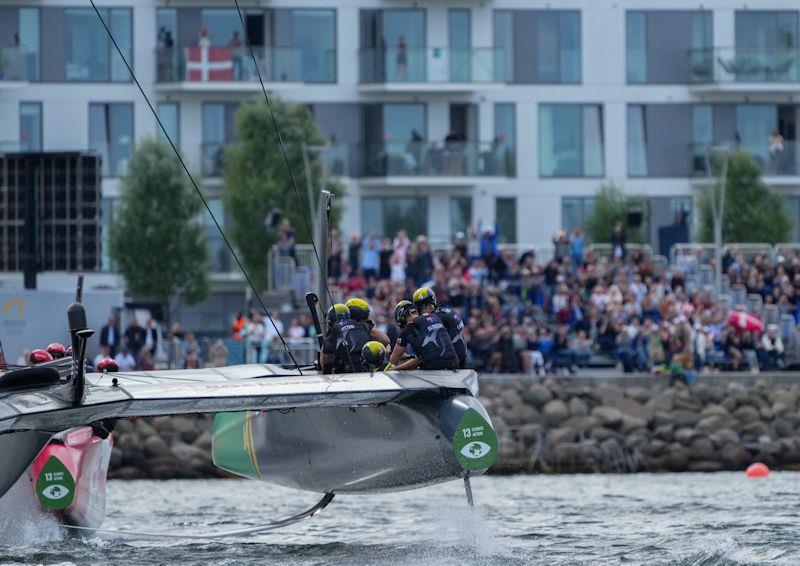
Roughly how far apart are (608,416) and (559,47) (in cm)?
1823

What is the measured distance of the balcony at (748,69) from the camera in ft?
154

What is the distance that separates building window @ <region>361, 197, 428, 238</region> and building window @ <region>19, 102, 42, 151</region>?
27.4 feet

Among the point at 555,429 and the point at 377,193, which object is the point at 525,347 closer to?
the point at 555,429

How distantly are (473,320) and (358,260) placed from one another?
13.0 feet

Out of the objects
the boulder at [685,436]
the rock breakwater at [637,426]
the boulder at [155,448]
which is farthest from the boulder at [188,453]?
the boulder at [685,436]

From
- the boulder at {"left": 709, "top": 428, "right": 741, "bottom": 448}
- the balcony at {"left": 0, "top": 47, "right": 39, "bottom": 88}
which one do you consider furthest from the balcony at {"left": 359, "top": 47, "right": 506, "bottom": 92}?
the boulder at {"left": 709, "top": 428, "right": 741, "bottom": 448}

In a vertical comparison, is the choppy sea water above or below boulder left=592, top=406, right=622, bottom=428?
below

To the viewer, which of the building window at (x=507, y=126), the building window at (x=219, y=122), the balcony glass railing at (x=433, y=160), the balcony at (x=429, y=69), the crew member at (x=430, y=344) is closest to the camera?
the crew member at (x=430, y=344)

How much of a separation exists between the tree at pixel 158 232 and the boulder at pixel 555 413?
548 inches

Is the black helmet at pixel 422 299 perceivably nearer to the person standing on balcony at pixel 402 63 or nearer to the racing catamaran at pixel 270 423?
the racing catamaran at pixel 270 423

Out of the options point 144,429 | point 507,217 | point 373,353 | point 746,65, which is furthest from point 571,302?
point 746,65

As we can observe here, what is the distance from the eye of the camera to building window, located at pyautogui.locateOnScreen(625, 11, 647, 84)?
154ft

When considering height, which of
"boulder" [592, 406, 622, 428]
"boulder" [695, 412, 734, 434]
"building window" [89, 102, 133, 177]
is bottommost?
"boulder" [695, 412, 734, 434]

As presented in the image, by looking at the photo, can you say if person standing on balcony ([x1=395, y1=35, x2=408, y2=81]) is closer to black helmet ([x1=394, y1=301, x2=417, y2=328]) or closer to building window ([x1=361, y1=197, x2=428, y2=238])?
building window ([x1=361, y1=197, x2=428, y2=238])
